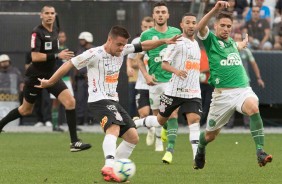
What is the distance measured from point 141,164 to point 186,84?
1.45 metres

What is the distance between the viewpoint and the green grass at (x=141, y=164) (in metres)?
12.2


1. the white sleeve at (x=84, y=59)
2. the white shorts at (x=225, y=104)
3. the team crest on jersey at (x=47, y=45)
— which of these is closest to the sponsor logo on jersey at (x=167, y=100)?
the white shorts at (x=225, y=104)

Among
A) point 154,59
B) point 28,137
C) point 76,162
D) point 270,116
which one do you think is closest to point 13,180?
point 76,162

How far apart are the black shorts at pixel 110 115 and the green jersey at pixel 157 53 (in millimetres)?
4038

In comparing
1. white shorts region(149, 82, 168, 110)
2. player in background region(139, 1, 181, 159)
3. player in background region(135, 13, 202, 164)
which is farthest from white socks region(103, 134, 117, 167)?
white shorts region(149, 82, 168, 110)

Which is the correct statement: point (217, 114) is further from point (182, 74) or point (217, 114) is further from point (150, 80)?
point (150, 80)

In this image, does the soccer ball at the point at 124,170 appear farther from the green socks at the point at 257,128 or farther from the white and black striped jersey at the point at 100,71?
the green socks at the point at 257,128

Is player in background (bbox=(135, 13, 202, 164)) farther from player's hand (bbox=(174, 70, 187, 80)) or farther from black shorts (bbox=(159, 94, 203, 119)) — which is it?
player's hand (bbox=(174, 70, 187, 80))

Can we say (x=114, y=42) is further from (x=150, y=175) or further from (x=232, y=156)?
(x=232, y=156)

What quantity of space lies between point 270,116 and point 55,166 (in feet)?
40.2

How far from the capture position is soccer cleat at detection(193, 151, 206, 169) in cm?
1338

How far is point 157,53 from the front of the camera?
16656mm

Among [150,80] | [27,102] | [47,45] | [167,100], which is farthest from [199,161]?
[27,102]

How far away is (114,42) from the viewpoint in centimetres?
1227
